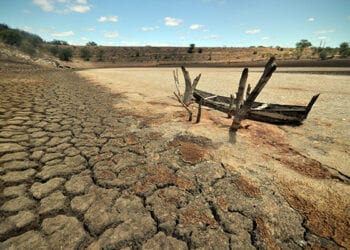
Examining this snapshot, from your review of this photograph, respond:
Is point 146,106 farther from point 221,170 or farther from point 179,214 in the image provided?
point 179,214

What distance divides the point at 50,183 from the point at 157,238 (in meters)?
1.63

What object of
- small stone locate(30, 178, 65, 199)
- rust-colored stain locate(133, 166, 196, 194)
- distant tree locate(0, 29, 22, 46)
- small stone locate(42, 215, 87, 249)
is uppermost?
distant tree locate(0, 29, 22, 46)

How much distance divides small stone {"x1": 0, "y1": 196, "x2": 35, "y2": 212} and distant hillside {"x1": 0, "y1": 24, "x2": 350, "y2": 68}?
34897 mm

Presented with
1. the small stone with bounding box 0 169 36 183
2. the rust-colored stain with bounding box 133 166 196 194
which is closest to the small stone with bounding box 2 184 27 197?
the small stone with bounding box 0 169 36 183

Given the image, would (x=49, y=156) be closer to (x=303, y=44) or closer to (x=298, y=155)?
(x=298, y=155)

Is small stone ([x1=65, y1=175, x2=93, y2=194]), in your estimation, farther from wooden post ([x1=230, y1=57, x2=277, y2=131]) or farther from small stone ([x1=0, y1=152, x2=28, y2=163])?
wooden post ([x1=230, y1=57, x2=277, y2=131])

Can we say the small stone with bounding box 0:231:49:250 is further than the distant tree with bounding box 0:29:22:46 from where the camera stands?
No

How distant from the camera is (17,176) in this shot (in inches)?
109

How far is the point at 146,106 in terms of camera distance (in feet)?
23.8

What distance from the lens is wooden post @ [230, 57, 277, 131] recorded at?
4.04m

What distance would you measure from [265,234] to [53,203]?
2.28 meters

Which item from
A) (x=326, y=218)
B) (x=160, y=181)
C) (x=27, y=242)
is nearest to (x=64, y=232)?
(x=27, y=242)

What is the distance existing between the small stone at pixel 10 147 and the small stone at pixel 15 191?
47.6 inches

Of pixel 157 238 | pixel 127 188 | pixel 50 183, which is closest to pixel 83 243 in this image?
pixel 157 238
